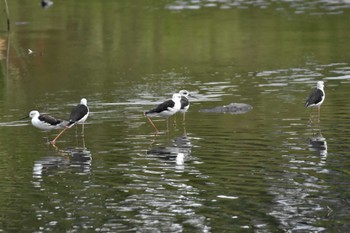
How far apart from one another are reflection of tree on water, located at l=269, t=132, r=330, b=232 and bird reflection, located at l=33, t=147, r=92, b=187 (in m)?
4.92

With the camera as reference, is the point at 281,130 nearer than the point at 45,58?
Yes

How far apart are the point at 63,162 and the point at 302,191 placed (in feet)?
22.7

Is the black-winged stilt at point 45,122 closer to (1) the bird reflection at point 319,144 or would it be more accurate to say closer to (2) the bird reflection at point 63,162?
(2) the bird reflection at point 63,162

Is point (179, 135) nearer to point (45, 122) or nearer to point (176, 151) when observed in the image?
point (176, 151)

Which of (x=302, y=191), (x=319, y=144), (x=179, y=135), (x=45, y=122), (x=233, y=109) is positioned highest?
(x=45, y=122)

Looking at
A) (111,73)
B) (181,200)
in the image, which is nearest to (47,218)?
(181,200)

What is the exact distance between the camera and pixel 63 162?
84.3 ft

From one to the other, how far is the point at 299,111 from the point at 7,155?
1035cm

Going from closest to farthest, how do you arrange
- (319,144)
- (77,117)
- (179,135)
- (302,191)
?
(302,191)
(319,144)
(77,117)
(179,135)

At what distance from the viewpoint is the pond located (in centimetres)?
1994

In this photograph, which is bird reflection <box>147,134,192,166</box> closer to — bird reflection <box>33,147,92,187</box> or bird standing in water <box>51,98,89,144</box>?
bird reflection <box>33,147,92,187</box>

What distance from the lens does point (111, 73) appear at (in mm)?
45219

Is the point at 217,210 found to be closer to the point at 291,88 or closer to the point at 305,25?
the point at 291,88

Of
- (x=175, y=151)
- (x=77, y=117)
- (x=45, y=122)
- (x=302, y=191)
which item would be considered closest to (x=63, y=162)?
(x=175, y=151)
